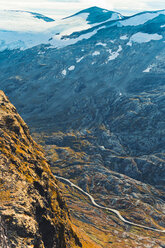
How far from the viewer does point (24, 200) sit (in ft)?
171

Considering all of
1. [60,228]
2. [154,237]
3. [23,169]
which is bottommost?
[154,237]

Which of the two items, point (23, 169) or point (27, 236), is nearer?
point (27, 236)

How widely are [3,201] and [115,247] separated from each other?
14045 centimetres

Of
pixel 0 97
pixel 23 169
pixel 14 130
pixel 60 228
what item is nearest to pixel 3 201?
pixel 23 169

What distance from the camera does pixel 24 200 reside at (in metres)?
52.2

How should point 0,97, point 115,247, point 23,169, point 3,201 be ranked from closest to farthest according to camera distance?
point 3,201 → point 23,169 → point 0,97 → point 115,247

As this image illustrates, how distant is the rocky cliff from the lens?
45.0 metres

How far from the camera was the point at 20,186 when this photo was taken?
55.7 metres

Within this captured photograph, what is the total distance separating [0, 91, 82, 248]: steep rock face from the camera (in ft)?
148

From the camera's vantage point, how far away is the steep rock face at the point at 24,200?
148 feet

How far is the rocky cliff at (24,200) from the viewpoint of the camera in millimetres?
45031

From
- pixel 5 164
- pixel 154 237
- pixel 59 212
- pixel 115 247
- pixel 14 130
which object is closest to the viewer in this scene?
pixel 5 164

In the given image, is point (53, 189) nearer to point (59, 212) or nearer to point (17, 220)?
point (59, 212)

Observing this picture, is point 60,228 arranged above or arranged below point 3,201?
below
